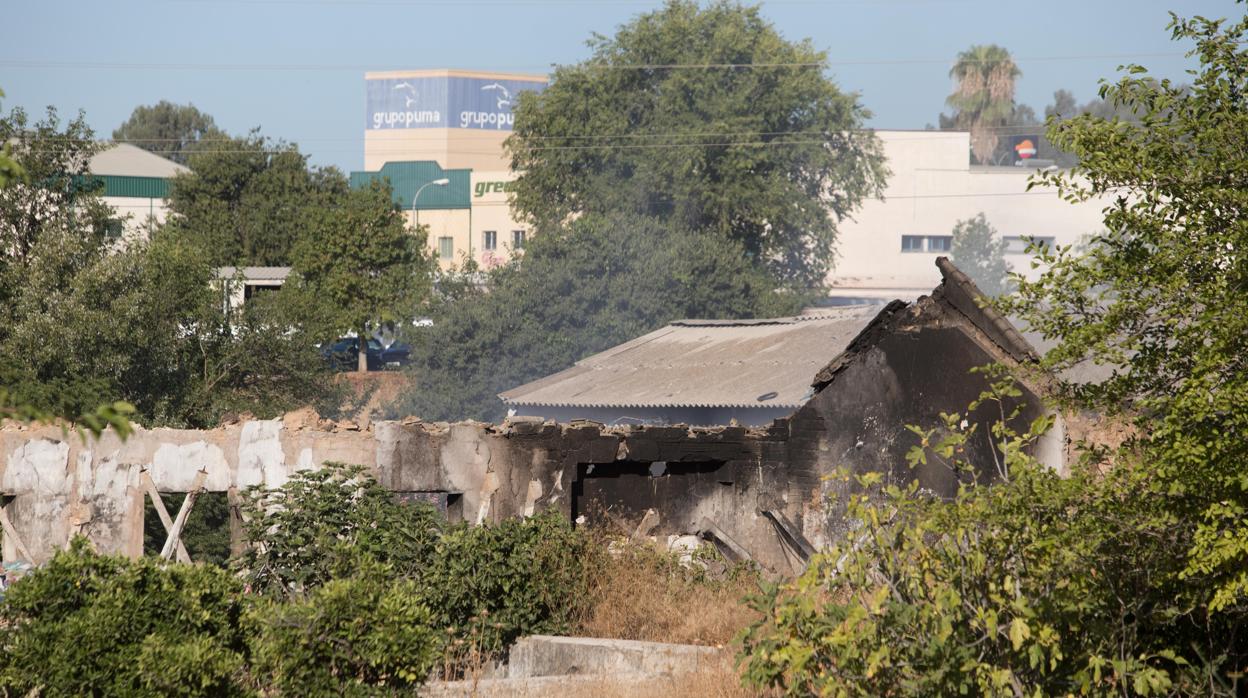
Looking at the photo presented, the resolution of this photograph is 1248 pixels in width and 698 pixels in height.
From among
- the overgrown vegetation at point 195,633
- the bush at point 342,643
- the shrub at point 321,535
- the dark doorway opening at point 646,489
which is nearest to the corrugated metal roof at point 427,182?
the dark doorway opening at point 646,489

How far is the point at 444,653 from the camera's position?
1007 centimetres

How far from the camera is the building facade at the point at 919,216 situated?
2734 inches

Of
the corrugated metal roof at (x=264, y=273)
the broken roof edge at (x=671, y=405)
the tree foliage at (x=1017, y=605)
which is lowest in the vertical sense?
the broken roof edge at (x=671, y=405)

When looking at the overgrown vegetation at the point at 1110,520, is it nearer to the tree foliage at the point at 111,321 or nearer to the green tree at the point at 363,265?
the tree foliage at the point at 111,321

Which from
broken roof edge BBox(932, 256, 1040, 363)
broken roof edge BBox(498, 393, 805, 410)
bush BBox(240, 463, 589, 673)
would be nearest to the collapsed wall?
bush BBox(240, 463, 589, 673)

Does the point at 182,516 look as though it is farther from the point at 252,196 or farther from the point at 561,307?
the point at 252,196

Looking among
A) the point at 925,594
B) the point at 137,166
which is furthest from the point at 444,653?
the point at 137,166

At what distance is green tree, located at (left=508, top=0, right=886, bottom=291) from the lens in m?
49.3

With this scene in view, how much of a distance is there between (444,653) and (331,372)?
69.6 ft

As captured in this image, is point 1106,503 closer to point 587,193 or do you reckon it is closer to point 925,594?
point 925,594

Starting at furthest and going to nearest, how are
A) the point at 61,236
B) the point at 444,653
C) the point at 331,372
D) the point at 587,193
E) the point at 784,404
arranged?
the point at 587,193 → the point at 331,372 → the point at 61,236 → the point at 784,404 → the point at 444,653

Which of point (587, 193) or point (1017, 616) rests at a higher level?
point (587, 193)

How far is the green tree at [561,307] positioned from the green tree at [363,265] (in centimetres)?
494

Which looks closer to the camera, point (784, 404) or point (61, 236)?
point (784, 404)
